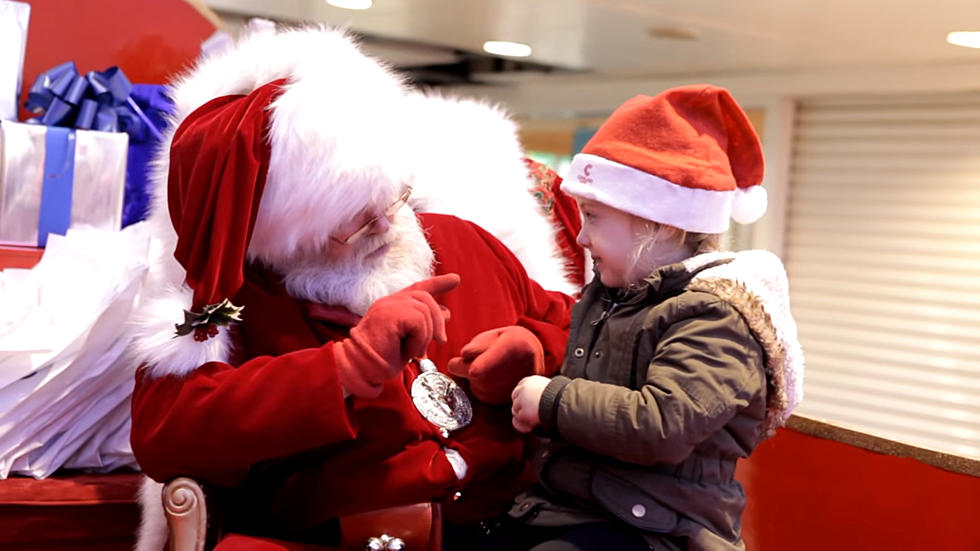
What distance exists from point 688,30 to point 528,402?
9.77 feet

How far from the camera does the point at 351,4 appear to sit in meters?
4.02

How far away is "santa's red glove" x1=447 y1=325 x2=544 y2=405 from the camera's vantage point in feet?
4.93

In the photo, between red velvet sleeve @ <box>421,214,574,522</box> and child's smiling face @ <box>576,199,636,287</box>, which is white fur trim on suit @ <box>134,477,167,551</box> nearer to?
red velvet sleeve @ <box>421,214,574,522</box>

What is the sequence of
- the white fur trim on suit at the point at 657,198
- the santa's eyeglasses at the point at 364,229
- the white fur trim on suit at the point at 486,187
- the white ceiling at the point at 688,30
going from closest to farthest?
the white fur trim on suit at the point at 657,198 → the santa's eyeglasses at the point at 364,229 → the white fur trim on suit at the point at 486,187 → the white ceiling at the point at 688,30

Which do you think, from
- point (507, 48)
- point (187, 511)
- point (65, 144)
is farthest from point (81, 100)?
point (507, 48)

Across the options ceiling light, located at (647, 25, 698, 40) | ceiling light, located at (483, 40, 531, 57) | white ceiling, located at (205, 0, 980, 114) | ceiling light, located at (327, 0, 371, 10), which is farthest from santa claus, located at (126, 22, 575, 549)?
ceiling light, located at (483, 40, 531, 57)

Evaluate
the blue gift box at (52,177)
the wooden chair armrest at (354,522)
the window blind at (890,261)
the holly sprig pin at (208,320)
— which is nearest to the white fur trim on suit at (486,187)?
the holly sprig pin at (208,320)

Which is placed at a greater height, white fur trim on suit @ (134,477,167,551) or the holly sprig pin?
the holly sprig pin

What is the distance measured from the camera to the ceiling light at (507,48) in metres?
4.79

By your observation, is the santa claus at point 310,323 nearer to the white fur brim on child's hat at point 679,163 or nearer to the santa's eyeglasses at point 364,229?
the santa's eyeglasses at point 364,229

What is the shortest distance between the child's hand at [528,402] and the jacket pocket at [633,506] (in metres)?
0.13

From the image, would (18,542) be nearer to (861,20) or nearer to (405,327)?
(405,327)

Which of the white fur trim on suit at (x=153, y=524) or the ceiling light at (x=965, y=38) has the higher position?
the ceiling light at (x=965, y=38)

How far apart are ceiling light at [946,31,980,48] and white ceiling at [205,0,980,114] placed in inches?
1.9
